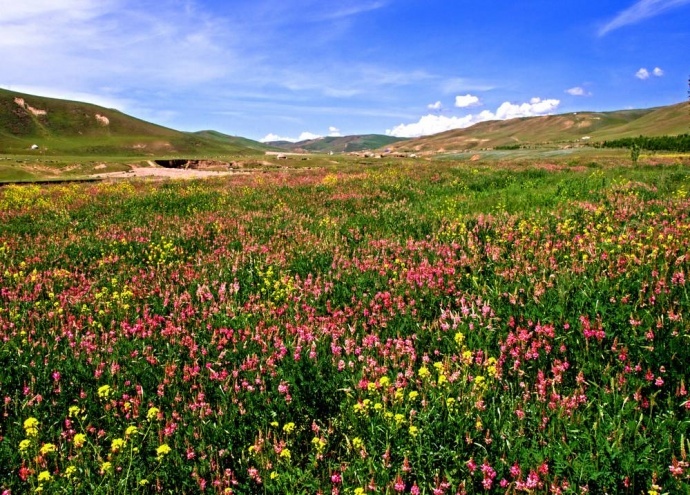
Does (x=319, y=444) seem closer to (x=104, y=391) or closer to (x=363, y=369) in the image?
(x=363, y=369)

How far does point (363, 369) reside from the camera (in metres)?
3.75

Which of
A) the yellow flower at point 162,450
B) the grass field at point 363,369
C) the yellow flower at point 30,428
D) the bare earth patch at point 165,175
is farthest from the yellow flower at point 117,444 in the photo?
the bare earth patch at point 165,175

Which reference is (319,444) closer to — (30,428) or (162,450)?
(162,450)

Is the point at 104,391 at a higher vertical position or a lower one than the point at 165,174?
lower

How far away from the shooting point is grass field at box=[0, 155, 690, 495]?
2.71 m

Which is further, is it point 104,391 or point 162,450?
point 104,391

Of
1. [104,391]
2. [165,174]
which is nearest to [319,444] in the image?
[104,391]

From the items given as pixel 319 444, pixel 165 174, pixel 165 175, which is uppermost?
pixel 165 174

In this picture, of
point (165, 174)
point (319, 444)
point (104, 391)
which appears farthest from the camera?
point (165, 174)

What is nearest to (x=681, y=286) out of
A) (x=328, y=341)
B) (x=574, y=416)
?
(x=574, y=416)

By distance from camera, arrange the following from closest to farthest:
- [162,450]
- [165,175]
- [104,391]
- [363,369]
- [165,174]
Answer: [162,450], [104,391], [363,369], [165,175], [165,174]

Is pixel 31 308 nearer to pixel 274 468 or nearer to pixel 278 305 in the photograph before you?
pixel 278 305

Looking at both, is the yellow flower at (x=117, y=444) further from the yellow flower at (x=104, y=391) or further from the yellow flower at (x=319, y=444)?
the yellow flower at (x=319, y=444)

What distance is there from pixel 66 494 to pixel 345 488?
176cm
